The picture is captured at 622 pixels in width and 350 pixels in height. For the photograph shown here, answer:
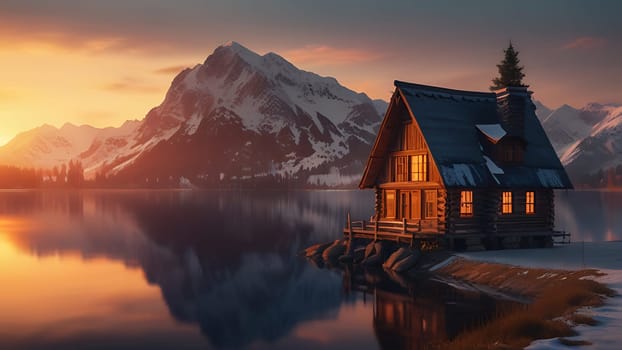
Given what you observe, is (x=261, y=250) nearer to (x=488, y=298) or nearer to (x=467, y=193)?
(x=467, y=193)

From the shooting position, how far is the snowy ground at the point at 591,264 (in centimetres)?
1812

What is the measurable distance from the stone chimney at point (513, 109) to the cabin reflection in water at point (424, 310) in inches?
538

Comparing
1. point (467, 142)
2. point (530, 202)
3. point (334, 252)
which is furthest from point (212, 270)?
point (530, 202)

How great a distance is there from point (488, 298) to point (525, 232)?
13451 mm

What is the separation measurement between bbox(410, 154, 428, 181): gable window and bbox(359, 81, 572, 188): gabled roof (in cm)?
215

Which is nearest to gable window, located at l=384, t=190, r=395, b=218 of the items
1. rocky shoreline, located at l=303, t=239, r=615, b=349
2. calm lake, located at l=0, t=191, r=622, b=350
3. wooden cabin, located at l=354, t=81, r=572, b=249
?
wooden cabin, located at l=354, t=81, r=572, b=249

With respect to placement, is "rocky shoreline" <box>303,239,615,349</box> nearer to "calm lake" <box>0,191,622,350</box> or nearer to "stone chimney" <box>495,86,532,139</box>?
"calm lake" <box>0,191,622,350</box>

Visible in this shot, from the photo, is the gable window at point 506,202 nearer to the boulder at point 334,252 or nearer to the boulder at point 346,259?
the boulder at point 346,259

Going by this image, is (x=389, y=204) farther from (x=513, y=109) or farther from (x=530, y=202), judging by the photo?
(x=513, y=109)

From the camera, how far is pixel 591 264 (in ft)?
105

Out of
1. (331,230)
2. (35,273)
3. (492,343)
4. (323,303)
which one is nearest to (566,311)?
(492,343)

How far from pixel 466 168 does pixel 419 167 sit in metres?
3.65

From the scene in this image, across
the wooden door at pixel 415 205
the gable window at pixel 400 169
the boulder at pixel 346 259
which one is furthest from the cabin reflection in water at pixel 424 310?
the gable window at pixel 400 169

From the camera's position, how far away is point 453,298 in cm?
3028
